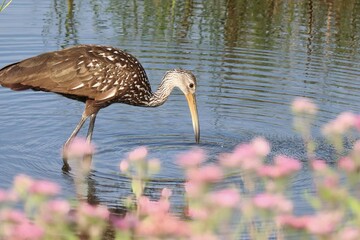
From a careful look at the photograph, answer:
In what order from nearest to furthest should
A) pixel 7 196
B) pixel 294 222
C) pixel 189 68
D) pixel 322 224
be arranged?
1. pixel 322 224
2. pixel 294 222
3. pixel 7 196
4. pixel 189 68

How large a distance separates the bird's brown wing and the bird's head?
0.30 metres

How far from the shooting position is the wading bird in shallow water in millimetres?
9031

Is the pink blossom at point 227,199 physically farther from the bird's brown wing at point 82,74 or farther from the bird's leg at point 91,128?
the bird's leg at point 91,128

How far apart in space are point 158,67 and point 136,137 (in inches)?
94.0

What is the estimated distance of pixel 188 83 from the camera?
9.55m

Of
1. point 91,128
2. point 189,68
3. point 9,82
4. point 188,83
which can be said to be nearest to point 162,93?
point 188,83

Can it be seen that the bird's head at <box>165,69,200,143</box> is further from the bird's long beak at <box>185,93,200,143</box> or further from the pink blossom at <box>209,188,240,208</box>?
the pink blossom at <box>209,188,240,208</box>

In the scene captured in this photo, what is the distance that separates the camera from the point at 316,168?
408cm

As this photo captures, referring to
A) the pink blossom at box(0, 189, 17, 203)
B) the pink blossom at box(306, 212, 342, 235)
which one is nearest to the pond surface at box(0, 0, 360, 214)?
the pink blossom at box(0, 189, 17, 203)

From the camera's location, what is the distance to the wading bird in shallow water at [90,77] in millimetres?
9031

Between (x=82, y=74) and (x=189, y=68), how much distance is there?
302 cm

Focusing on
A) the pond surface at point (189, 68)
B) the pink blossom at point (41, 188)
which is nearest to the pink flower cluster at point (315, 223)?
the pink blossom at point (41, 188)

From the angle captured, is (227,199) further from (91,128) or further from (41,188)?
(91,128)

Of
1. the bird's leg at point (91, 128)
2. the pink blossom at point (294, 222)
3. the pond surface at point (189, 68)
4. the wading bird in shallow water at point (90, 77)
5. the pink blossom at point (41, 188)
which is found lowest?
the pond surface at point (189, 68)
